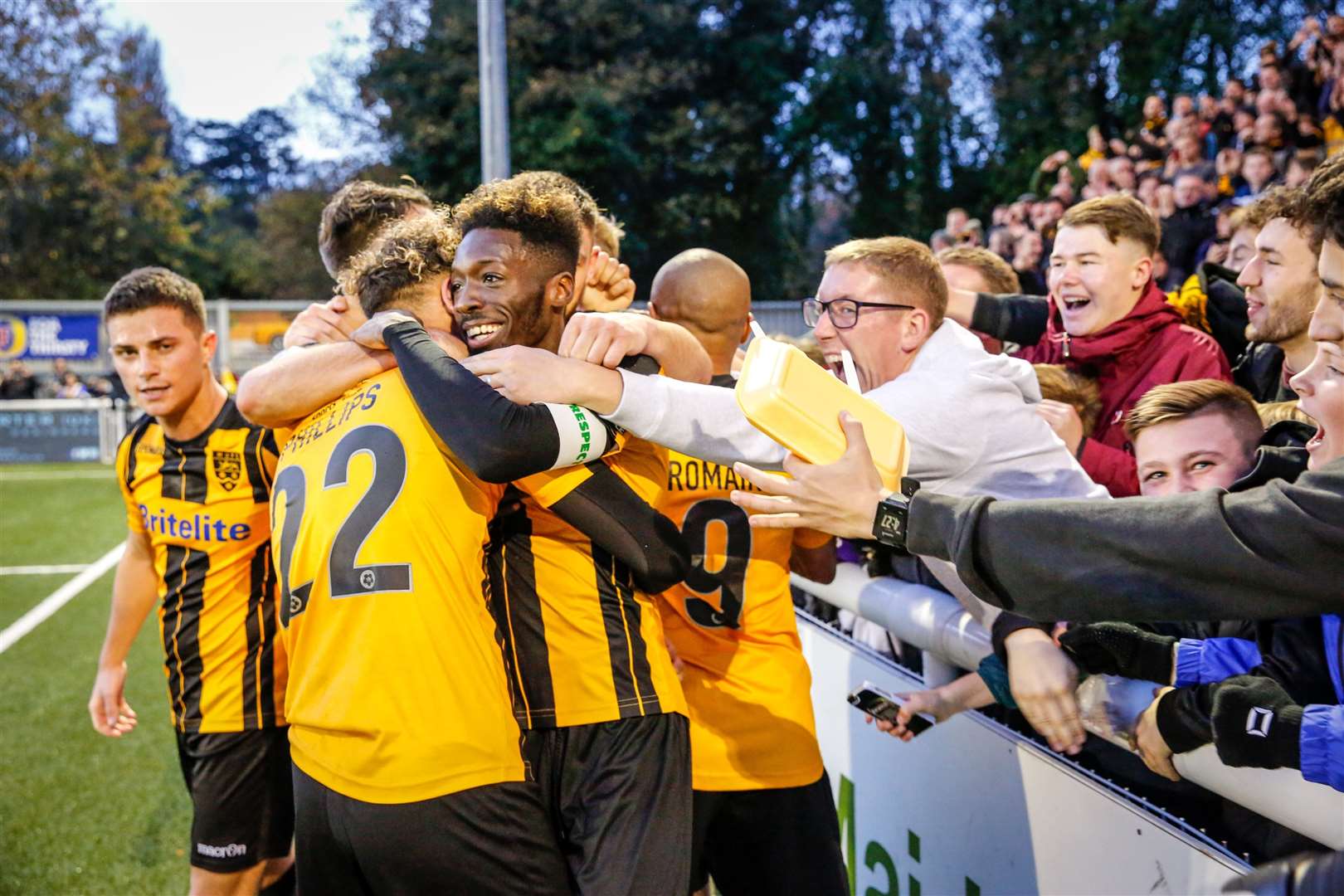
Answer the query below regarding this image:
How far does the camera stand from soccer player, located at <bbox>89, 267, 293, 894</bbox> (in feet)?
10.6

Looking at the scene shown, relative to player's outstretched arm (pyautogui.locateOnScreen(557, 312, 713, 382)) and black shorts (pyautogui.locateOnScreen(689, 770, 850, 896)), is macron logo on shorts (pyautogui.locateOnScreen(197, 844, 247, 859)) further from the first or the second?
player's outstretched arm (pyautogui.locateOnScreen(557, 312, 713, 382))

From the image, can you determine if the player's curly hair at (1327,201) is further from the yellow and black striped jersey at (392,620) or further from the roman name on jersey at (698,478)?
the yellow and black striped jersey at (392,620)

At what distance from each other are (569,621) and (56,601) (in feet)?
26.9

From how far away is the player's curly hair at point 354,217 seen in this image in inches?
125

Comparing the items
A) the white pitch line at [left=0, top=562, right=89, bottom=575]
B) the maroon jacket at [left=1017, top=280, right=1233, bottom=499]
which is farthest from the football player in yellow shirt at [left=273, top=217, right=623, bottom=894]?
the white pitch line at [left=0, top=562, right=89, bottom=575]

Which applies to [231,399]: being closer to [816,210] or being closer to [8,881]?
[8,881]

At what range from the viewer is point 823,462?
5.79ft

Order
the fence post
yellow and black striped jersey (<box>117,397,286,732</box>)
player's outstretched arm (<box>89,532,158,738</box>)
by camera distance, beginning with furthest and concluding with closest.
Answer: the fence post → player's outstretched arm (<box>89,532,158,738</box>) → yellow and black striped jersey (<box>117,397,286,732</box>)

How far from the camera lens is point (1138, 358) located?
11.6 ft

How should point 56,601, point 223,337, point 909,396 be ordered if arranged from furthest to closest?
point 223,337 < point 56,601 < point 909,396

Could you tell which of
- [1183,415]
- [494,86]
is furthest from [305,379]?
[494,86]

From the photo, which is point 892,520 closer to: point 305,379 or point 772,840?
point 772,840

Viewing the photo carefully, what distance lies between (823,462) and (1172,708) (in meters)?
0.91

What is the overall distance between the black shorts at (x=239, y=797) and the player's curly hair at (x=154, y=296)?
53.1 inches
